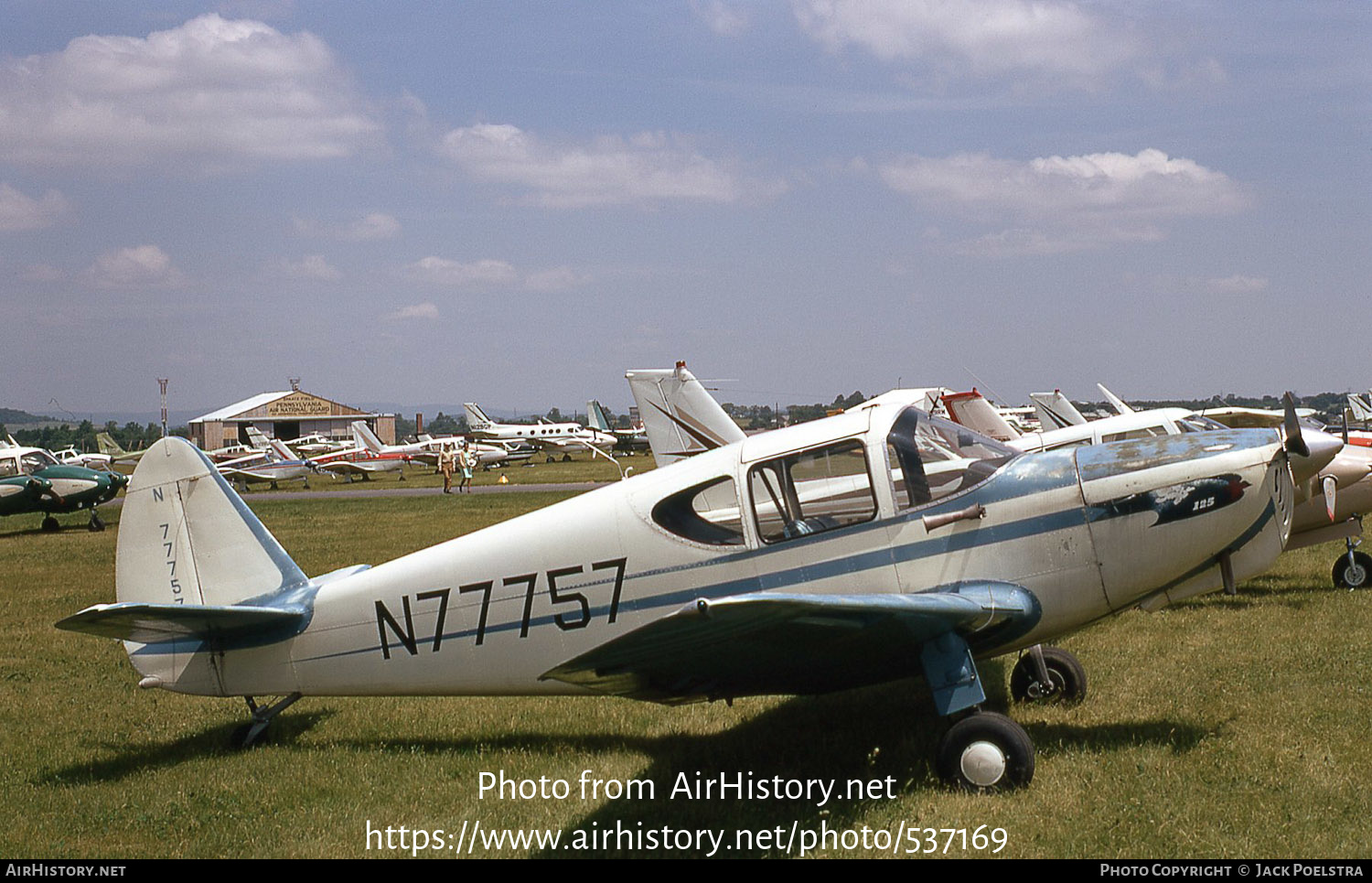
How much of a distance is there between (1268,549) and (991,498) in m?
1.55

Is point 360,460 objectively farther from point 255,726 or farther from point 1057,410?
point 255,726

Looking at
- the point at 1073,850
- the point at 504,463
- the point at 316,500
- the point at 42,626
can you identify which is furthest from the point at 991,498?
the point at 504,463

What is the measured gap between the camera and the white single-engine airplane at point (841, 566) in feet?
19.1

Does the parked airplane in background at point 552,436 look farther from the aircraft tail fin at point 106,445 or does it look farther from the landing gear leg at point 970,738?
the landing gear leg at point 970,738

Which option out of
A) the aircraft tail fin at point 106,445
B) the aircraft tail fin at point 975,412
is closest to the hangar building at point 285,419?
the aircraft tail fin at point 106,445

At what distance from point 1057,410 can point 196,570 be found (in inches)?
A: 1208

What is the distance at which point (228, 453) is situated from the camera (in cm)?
5450

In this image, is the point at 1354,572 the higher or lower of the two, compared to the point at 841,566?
lower

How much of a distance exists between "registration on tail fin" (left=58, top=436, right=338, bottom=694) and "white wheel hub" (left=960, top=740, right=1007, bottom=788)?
13.6ft

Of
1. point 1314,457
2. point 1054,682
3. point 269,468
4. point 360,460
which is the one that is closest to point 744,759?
point 1054,682

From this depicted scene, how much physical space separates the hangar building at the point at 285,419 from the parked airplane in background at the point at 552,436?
39878 millimetres

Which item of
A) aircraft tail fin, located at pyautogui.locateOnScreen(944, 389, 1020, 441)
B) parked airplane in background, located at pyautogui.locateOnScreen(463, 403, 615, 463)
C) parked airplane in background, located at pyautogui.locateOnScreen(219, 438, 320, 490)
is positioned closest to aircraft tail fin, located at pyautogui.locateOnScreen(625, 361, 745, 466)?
aircraft tail fin, located at pyautogui.locateOnScreen(944, 389, 1020, 441)

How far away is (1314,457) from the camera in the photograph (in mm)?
7969

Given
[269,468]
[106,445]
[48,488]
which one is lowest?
[269,468]
